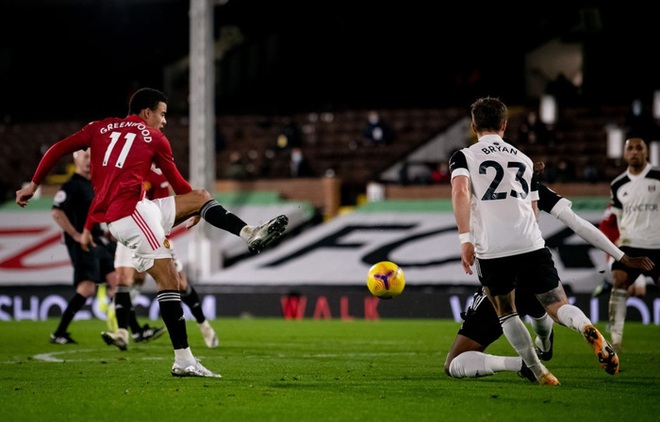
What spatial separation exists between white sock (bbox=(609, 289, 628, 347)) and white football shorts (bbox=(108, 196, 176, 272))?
505 cm

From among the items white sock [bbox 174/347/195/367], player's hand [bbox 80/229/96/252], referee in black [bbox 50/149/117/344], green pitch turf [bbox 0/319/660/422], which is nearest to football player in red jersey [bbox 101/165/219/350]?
green pitch turf [bbox 0/319/660/422]

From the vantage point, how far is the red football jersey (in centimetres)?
852

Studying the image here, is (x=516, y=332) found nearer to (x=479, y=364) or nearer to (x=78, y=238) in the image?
(x=479, y=364)

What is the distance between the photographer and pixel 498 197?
755 centimetres

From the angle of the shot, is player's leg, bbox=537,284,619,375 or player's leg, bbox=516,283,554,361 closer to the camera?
player's leg, bbox=537,284,619,375

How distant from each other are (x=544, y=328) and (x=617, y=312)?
125 inches

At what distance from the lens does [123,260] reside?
1209 centimetres

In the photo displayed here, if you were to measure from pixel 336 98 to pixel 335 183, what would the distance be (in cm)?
734

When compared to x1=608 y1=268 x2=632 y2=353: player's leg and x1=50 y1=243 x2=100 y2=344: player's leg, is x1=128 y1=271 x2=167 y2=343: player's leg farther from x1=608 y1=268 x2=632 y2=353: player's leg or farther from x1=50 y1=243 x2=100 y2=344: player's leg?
x1=608 y1=268 x2=632 y2=353: player's leg

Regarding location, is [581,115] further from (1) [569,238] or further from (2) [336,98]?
(2) [336,98]

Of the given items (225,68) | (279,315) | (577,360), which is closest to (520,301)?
(577,360)

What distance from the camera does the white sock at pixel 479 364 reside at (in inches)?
308

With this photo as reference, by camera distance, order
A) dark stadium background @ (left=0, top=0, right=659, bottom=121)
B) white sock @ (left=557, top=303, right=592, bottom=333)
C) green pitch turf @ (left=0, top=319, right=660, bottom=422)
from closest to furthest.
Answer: green pitch turf @ (left=0, top=319, right=660, bottom=422), white sock @ (left=557, top=303, right=592, bottom=333), dark stadium background @ (left=0, top=0, right=659, bottom=121)

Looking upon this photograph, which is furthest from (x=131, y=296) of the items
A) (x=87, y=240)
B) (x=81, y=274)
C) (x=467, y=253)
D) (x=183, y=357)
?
(x=467, y=253)
